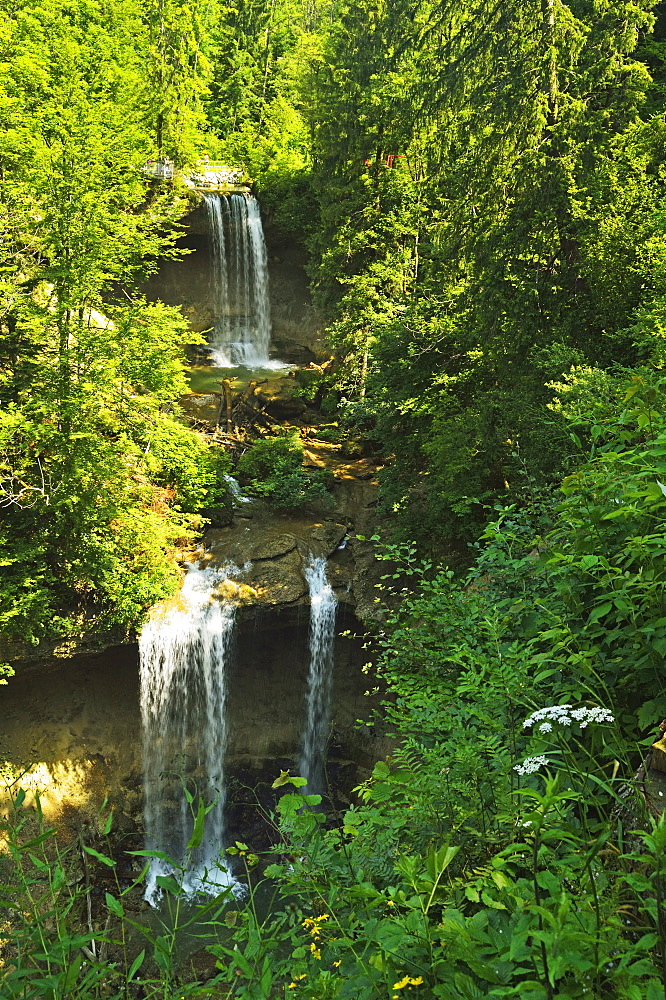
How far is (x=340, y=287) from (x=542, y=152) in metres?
8.45

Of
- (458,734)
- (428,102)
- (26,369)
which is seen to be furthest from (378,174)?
(458,734)

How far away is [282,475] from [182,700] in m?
4.69

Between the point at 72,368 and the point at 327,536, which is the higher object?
the point at 72,368

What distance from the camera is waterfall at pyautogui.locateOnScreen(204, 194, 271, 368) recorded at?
68.6 ft

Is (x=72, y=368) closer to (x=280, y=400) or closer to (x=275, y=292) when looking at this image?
(x=280, y=400)

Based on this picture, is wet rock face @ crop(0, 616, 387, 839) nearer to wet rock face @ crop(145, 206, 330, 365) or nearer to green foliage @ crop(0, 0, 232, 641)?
green foliage @ crop(0, 0, 232, 641)

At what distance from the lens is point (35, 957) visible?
1.34 metres

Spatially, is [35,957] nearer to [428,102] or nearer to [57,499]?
[57,499]

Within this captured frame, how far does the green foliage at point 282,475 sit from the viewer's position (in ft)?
44.7

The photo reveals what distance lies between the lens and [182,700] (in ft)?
38.6

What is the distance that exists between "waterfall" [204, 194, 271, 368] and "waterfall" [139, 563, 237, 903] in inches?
434

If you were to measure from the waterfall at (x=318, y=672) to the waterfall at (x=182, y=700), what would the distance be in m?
1.49

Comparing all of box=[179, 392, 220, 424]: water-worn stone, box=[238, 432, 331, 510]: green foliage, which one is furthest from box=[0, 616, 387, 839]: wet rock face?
box=[179, 392, 220, 424]: water-worn stone

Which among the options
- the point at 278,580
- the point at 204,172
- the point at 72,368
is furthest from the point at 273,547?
the point at 204,172
